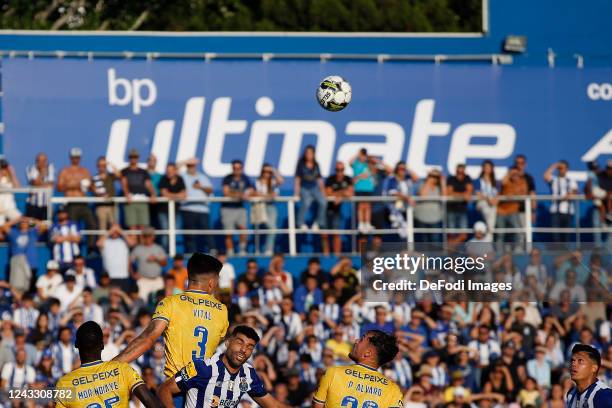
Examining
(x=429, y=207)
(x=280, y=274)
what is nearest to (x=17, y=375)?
(x=280, y=274)

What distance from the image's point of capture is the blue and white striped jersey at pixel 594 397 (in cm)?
1295

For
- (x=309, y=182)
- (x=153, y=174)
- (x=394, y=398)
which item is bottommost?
(x=394, y=398)

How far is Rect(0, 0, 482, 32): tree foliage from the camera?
45406 millimetres

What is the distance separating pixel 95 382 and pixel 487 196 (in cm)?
1556

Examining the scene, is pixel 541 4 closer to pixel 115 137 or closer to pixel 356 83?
pixel 356 83

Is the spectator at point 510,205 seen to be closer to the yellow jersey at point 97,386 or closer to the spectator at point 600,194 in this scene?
the spectator at point 600,194

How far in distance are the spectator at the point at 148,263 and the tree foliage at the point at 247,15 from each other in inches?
843

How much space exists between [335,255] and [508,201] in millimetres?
3543

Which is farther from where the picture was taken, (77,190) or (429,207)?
(429,207)

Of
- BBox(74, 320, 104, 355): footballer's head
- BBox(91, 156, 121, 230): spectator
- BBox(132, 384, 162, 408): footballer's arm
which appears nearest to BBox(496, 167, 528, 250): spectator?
BBox(91, 156, 121, 230): spectator

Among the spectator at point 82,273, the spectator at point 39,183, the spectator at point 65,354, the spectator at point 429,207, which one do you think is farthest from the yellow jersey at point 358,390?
the spectator at point 39,183

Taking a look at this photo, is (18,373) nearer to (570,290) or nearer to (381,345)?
(570,290)

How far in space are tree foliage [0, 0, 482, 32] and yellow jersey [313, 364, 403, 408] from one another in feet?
110

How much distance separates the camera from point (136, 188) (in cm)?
2531
